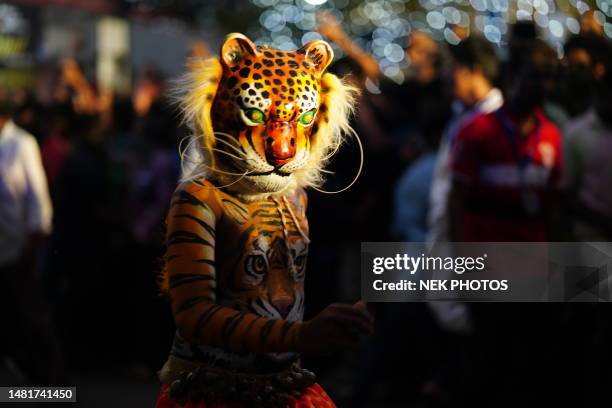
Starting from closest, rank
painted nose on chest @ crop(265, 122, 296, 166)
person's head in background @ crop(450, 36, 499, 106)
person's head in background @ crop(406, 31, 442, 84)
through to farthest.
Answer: painted nose on chest @ crop(265, 122, 296, 166), person's head in background @ crop(450, 36, 499, 106), person's head in background @ crop(406, 31, 442, 84)

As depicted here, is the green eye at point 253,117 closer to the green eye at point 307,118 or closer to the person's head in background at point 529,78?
the green eye at point 307,118

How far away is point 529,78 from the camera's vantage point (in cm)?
464

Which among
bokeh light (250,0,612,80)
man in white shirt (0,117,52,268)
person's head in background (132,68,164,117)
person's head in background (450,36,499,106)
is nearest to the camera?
bokeh light (250,0,612,80)

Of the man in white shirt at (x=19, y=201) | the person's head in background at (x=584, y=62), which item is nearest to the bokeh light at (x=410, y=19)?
the person's head in background at (x=584, y=62)

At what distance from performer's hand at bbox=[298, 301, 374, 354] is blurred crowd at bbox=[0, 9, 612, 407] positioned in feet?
2.70

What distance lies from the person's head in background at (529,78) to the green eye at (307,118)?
243cm

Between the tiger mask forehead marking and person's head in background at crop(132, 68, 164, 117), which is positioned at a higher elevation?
person's head in background at crop(132, 68, 164, 117)

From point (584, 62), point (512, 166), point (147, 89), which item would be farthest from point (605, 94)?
point (147, 89)

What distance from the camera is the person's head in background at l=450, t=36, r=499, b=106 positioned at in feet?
18.7

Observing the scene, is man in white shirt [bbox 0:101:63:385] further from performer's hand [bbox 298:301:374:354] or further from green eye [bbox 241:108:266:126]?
performer's hand [bbox 298:301:374:354]

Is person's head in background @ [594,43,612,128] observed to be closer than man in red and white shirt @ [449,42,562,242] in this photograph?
No

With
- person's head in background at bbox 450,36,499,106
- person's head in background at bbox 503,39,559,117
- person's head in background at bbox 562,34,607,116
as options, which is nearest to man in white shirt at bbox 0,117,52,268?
person's head in background at bbox 450,36,499,106

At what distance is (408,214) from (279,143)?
3.76m

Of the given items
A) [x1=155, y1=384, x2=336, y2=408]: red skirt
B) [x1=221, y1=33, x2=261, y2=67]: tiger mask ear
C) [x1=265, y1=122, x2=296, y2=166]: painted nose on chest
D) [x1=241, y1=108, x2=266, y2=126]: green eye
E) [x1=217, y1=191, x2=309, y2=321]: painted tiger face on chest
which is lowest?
[x1=155, y1=384, x2=336, y2=408]: red skirt
